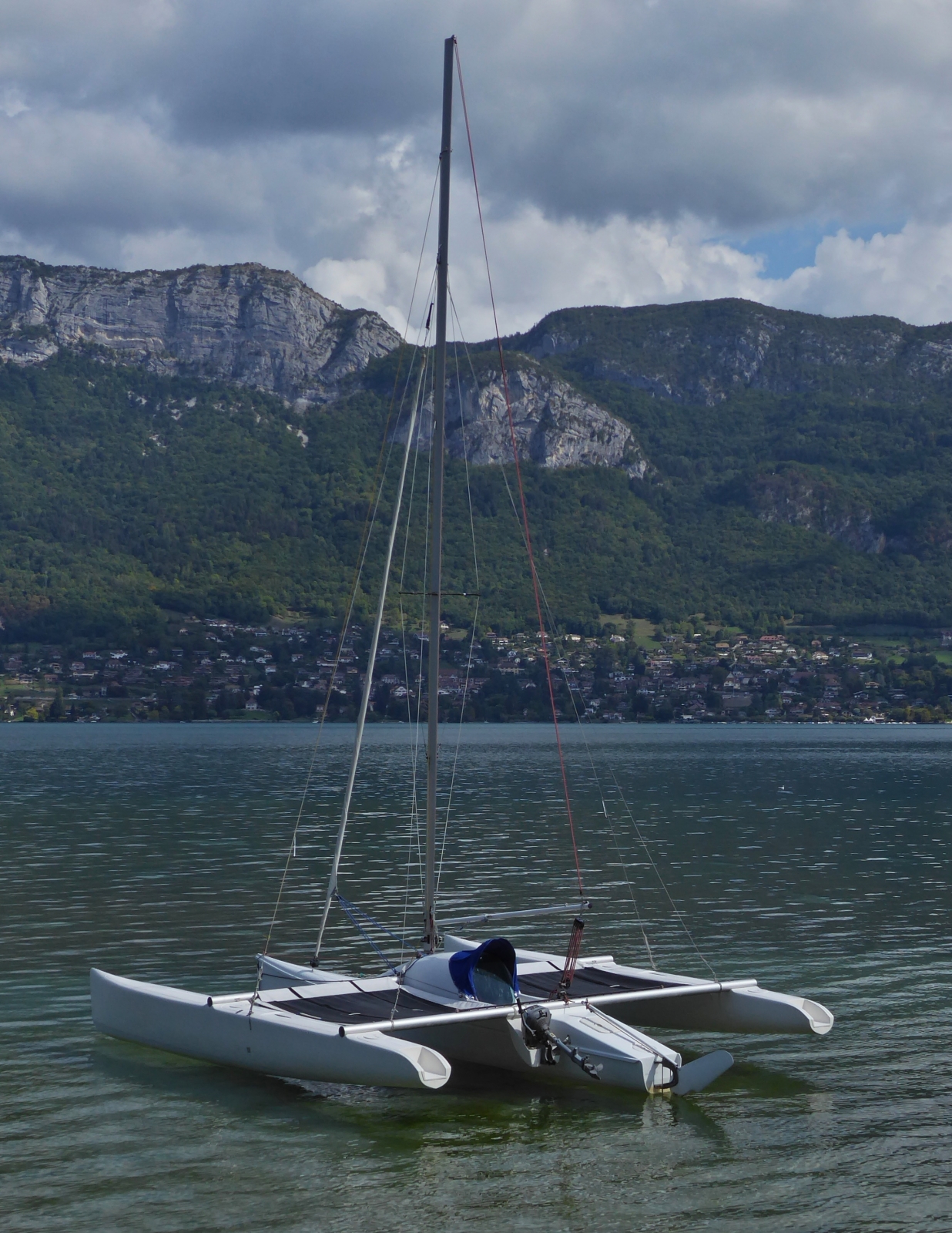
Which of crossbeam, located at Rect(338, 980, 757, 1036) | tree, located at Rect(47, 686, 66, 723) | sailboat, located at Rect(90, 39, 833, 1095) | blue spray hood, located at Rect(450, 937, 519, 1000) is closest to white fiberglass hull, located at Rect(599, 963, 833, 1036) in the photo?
sailboat, located at Rect(90, 39, 833, 1095)

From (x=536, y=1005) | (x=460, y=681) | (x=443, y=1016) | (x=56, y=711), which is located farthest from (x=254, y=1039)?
(x=460, y=681)

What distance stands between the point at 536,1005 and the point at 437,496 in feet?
22.0

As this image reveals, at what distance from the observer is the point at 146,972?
68.2 ft

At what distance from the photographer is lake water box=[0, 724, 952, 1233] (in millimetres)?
11844

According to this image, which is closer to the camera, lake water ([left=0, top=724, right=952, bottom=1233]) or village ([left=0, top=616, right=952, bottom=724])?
lake water ([left=0, top=724, right=952, bottom=1233])

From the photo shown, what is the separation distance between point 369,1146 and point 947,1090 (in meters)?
6.32

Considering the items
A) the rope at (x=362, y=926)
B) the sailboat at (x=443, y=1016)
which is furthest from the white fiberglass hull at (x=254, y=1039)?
the rope at (x=362, y=926)

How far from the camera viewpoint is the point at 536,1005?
14.8 m

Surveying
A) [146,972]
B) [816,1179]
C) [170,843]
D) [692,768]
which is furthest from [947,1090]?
[692,768]

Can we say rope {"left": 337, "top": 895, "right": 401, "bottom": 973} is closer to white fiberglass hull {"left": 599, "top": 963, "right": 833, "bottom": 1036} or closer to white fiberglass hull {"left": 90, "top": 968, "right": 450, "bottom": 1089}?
white fiberglass hull {"left": 90, "top": 968, "right": 450, "bottom": 1089}

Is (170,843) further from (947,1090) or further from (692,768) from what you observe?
(692,768)

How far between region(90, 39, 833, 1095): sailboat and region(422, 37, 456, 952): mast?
0.12ft

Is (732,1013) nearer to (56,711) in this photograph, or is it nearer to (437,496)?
(437,496)

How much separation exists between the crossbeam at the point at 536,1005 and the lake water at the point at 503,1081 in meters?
0.95
